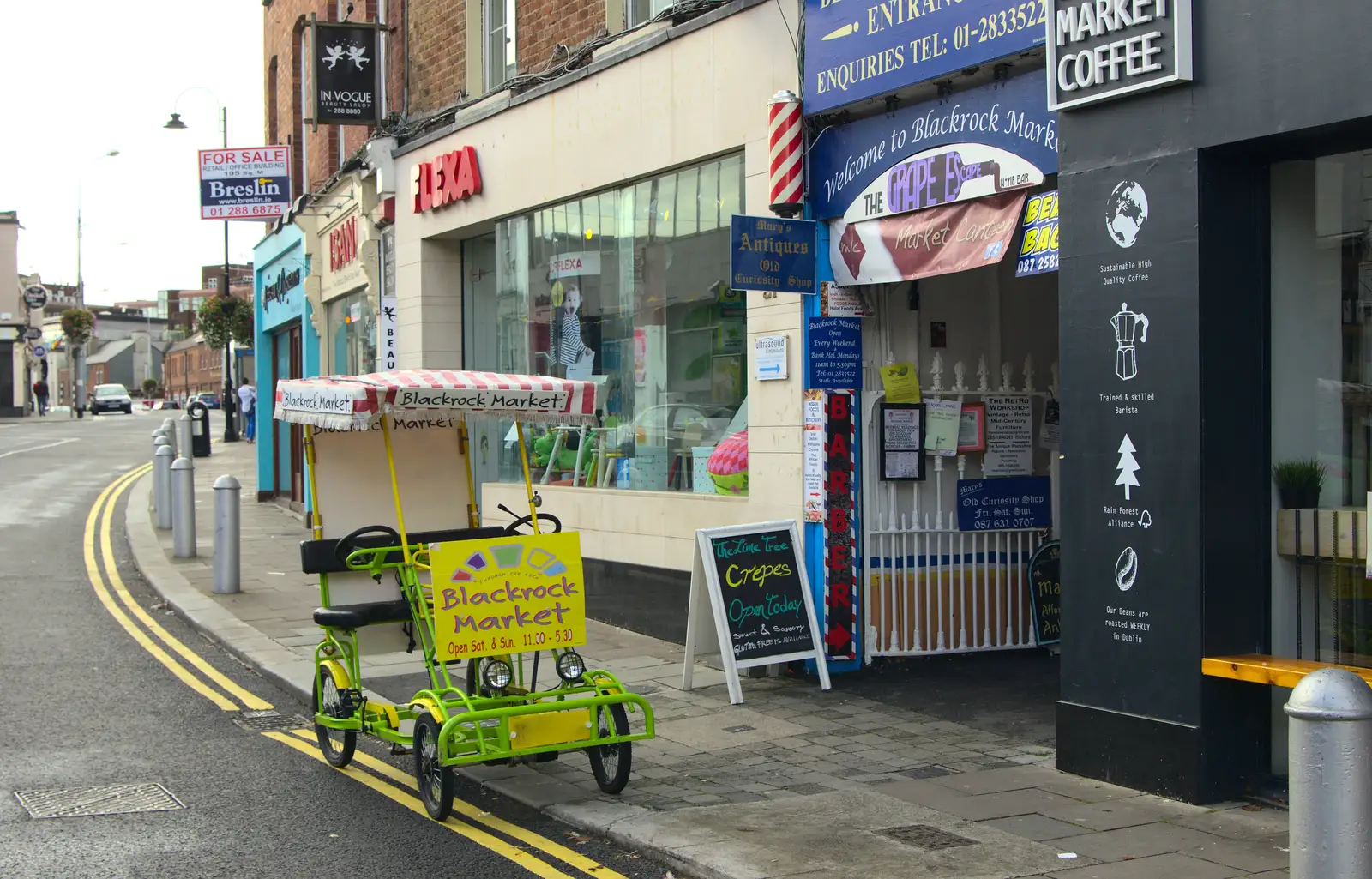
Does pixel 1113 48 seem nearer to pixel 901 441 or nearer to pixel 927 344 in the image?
pixel 927 344

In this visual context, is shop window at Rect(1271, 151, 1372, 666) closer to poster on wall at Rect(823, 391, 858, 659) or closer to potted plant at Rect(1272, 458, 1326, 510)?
potted plant at Rect(1272, 458, 1326, 510)

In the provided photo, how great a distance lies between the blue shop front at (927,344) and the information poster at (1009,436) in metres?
0.01

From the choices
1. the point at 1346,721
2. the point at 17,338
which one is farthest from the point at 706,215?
the point at 17,338

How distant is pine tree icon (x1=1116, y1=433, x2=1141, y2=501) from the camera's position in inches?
256

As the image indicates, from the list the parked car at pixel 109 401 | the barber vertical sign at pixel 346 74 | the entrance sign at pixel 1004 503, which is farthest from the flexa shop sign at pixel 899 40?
the parked car at pixel 109 401

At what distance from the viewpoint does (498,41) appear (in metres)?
14.2

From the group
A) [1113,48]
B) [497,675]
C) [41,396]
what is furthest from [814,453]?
[41,396]

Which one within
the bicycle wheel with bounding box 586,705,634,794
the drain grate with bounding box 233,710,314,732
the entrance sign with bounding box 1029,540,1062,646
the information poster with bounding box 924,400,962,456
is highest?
the information poster with bounding box 924,400,962,456

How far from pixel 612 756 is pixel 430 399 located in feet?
6.53

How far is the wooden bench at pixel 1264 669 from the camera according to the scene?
5883 millimetres

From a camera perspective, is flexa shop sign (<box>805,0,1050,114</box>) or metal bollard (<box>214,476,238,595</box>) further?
metal bollard (<box>214,476,238,595</box>)

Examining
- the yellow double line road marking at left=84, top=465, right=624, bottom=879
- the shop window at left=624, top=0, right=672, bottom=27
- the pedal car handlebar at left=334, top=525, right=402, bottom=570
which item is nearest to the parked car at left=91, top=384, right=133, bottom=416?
the yellow double line road marking at left=84, top=465, right=624, bottom=879

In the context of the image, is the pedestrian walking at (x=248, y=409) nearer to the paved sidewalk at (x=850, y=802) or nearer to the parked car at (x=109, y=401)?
the parked car at (x=109, y=401)

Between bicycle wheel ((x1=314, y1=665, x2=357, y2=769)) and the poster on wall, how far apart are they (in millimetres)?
3341
